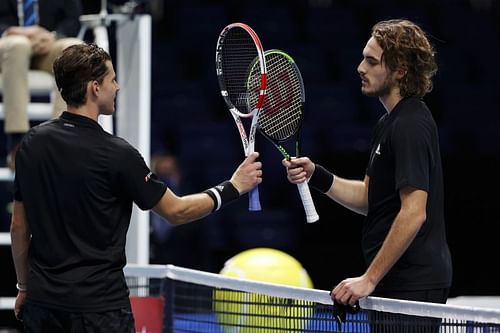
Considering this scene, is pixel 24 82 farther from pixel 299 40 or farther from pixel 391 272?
pixel 299 40

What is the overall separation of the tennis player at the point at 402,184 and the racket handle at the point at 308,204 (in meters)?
0.22

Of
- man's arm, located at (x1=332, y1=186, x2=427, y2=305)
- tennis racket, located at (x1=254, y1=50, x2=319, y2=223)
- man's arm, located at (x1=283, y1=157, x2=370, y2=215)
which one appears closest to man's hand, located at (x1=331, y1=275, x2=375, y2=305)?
man's arm, located at (x1=332, y1=186, x2=427, y2=305)

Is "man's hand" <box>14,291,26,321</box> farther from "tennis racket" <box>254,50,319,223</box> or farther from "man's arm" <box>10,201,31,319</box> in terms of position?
"tennis racket" <box>254,50,319,223</box>

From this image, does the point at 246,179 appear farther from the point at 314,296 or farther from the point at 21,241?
the point at 21,241

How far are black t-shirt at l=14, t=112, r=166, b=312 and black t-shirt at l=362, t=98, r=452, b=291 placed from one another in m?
0.85

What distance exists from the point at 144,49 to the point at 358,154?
3.57 m

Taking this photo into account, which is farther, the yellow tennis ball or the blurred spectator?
the blurred spectator

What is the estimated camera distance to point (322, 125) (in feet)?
A: 39.7

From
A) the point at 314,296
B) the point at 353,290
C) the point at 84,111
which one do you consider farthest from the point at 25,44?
the point at 353,290

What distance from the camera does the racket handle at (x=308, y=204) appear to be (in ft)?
15.3

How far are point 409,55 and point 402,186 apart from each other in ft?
1.78

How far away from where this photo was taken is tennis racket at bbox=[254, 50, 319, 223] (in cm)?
507

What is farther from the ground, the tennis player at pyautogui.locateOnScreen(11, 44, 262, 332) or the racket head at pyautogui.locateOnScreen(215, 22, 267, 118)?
the racket head at pyautogui.locateOnScreen(215, 22, 267, 118)

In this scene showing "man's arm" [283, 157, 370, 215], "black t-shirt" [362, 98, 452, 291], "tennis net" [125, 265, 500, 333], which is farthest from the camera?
"man's arm" [283, 157, 370, 215]
